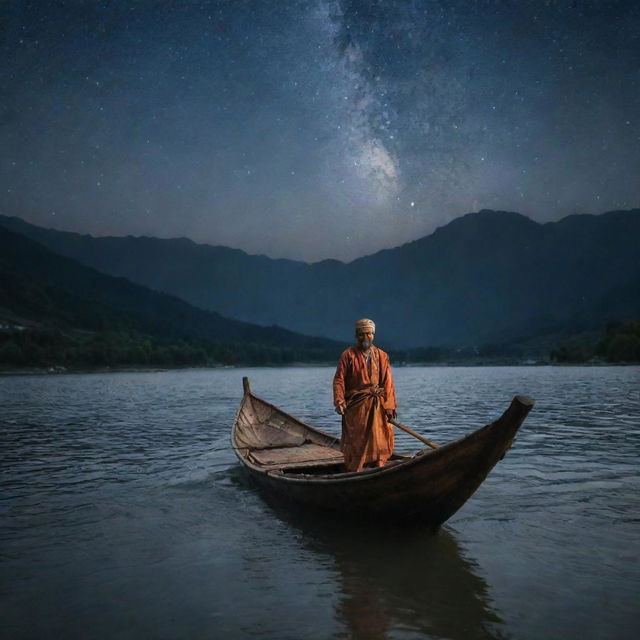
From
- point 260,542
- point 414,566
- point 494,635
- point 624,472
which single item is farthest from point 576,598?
point 624,472

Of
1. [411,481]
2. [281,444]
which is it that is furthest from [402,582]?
[281,444]

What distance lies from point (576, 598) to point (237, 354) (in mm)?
190557

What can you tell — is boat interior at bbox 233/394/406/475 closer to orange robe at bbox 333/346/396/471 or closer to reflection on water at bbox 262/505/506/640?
reflection on water at bbox 262/505/506/640

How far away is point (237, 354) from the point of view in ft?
634

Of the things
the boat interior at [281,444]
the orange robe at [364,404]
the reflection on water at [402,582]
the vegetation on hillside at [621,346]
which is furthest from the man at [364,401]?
the vegetation on hillside at [621,346]

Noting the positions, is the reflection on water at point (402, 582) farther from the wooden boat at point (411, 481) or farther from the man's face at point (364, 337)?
the man's face at point (364, 337)

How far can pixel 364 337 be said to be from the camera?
8773 millimetres

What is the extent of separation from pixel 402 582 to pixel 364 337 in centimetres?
381

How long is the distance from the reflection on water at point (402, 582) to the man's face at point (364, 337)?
117 inches

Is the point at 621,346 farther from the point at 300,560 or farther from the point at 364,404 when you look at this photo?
the point at 300,560

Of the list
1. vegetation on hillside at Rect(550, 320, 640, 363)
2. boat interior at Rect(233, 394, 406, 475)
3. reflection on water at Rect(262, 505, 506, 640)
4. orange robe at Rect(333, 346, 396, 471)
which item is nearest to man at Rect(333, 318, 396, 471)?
orange robe at Rect(333, 346, 396, 471)

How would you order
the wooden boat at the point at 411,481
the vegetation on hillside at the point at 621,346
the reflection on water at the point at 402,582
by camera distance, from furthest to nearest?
1. the vegetation on hillside at the point at 621,346
2. the wooden boat at the point at 411,481
3. the reflection on water at the point at 402,582

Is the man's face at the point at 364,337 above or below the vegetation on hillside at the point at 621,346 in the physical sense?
below

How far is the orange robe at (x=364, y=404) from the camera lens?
8.72 metres
